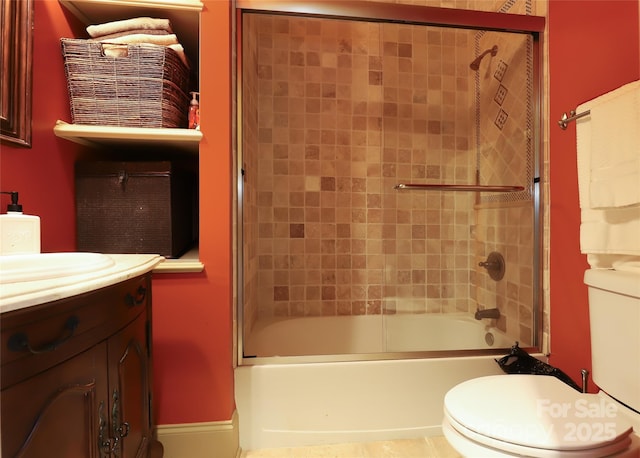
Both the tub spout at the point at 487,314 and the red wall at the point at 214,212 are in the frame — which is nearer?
the red wall at the point at 214,212

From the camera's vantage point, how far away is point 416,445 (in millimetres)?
1316

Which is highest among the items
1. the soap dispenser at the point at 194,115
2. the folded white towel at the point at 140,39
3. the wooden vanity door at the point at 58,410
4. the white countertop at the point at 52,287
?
the folded white towel at the point at 140,39

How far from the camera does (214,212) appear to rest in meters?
1.22

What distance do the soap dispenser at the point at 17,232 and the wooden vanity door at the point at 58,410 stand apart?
384mm

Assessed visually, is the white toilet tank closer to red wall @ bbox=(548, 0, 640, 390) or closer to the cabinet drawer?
red wall @ bbox=(548, 0, 640, 390)

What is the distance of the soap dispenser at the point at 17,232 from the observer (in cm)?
78

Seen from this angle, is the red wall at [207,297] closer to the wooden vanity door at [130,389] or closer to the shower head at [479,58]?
the wooden vanity door at [130,389]

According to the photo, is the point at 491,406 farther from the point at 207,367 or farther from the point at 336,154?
the point at 336,154

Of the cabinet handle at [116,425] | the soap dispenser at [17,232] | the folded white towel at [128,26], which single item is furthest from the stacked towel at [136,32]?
the cabinet handle at [116,425]

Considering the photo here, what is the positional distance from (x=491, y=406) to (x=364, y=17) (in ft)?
5.07

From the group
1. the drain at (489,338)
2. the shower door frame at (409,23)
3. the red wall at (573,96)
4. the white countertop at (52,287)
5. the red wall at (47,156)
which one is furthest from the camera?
the drain at (489,338)

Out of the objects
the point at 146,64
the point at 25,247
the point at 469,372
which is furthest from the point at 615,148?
the point at 25,247

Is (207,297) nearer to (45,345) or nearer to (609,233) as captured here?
(45,345)

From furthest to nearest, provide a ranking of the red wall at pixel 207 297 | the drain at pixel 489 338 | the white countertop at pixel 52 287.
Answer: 1. the drain at pixel 489 338
2. the red wall at pixel 207 297
3. the white countertop at pixel 52 287
